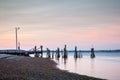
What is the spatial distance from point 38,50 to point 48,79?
7318cm

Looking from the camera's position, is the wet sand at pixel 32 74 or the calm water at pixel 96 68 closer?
the wet sand at pixel 32 74

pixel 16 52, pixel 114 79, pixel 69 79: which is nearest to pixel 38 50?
pixel 16 52

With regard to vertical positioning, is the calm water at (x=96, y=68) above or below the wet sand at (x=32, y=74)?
below

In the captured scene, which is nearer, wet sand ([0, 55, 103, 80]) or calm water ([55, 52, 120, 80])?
wet sand ([0, 55, 103, 80])

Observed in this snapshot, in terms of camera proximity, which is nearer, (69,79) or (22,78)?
(22,78)

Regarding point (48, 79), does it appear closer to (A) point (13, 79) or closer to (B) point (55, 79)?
(B) point (55, 79)

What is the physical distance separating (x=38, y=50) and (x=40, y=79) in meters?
73.8

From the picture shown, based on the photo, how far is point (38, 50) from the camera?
9262 centimetres

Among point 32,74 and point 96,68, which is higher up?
point 32,74

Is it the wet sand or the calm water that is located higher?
the wet sand

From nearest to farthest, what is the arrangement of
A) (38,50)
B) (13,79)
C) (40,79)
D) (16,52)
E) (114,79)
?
(13,79) → (40,79) → (114,79) → (16,52) → (38,50)

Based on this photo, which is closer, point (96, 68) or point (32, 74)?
point (32, 74)

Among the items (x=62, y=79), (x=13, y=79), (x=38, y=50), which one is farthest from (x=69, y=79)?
(x=38, y=50)

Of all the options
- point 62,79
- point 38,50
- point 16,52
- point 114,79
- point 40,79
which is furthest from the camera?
point 38,50
